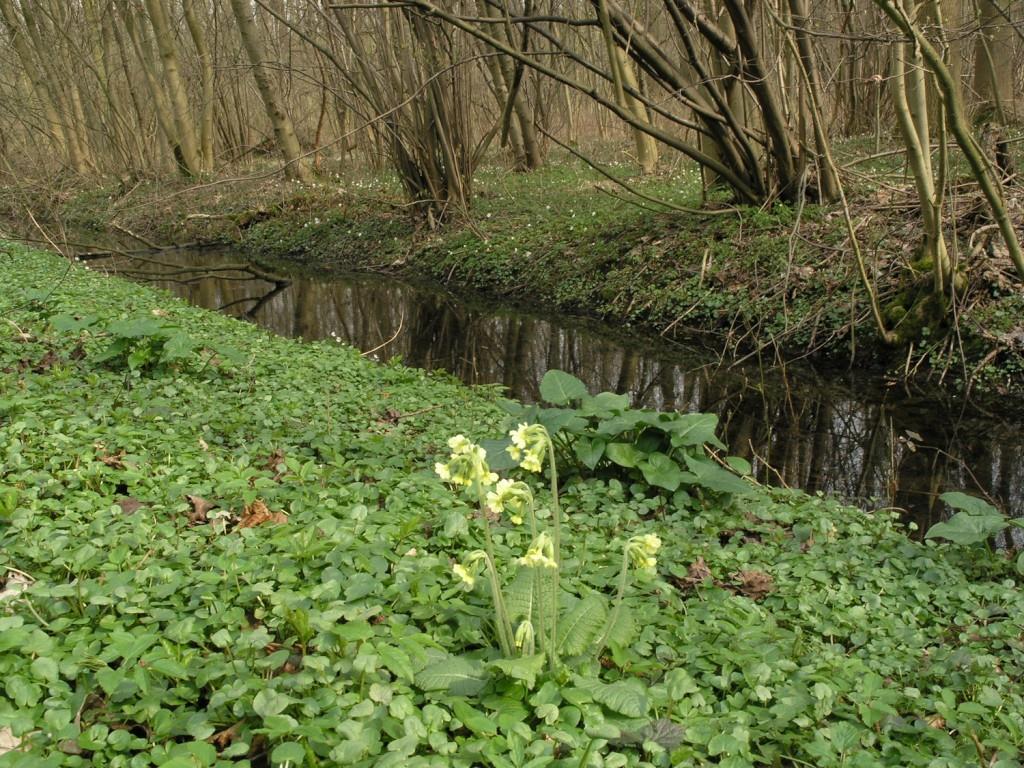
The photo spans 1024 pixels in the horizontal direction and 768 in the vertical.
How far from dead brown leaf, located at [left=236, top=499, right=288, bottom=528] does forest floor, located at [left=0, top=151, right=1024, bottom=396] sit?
5251 millimetres

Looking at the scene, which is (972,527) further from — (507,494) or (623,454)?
(507,494)

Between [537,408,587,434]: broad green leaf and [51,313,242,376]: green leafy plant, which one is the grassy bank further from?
[51,313,242,376]: green leafy plant

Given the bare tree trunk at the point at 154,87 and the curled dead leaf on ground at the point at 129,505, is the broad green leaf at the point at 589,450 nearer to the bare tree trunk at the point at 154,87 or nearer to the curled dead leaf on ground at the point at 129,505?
the curled dead leaf on ground at the point at 129,505

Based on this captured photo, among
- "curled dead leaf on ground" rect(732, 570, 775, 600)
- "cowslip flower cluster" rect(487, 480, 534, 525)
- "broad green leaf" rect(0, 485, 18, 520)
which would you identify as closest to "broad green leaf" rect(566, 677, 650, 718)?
"cowslip flower cluster" rect(487, 480, 534, 525)

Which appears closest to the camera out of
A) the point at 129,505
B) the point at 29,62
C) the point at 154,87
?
the point at 129,505

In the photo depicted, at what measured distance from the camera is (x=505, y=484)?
2.20 meters

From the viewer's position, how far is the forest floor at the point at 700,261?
23.3 ft

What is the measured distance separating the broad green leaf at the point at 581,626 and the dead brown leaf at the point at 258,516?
1352 millimetres

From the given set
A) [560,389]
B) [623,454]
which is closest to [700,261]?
[560,389]

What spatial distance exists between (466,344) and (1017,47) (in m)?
11.5

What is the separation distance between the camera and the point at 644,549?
2209 millimetres

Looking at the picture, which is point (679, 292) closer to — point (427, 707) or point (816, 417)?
point (816, 417)

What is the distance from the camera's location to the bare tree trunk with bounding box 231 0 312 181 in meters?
16.8

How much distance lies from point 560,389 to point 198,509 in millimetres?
2141
